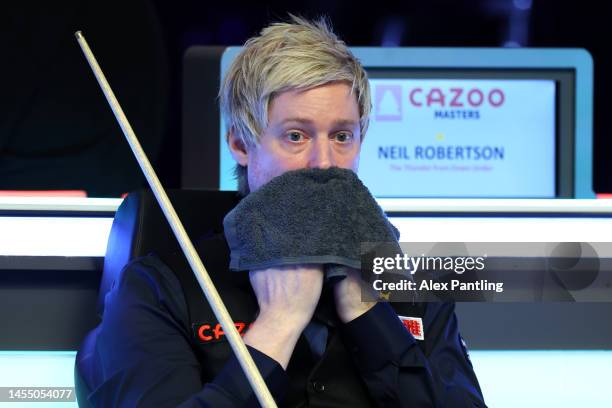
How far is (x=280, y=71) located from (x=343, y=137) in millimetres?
145

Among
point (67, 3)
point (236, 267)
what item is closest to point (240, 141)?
point (236, 267)

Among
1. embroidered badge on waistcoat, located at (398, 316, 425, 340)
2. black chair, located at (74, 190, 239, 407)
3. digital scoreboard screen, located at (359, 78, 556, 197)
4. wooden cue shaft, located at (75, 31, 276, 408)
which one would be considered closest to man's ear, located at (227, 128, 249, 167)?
black chair, located at (74, 190, 239, 407)

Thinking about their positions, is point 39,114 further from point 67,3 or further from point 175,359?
point 175,359

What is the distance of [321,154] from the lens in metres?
1.26

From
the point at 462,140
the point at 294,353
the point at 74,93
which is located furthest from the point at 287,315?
the point at 74,93

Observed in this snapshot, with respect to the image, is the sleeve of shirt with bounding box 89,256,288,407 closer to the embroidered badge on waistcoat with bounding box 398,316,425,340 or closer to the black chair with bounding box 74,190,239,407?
the black chair with bounding box 74,190,239,407

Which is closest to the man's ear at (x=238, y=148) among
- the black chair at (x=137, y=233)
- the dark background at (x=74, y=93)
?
the black chair at (x=137, y=233)

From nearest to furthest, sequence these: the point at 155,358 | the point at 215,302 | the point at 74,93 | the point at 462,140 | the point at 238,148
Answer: the point at 215,302 → the point at 155,358 → the point at 238,148 → the point at 462,140 → the point at 74,93

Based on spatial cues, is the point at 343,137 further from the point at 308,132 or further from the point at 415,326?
the point at 415,326

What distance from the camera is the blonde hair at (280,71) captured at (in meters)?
1.29

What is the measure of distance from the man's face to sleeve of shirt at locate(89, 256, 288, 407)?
9.2 inches

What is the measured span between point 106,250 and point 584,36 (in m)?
5.21

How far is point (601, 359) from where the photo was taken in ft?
5.00

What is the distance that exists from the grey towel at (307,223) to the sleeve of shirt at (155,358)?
0.13 m
